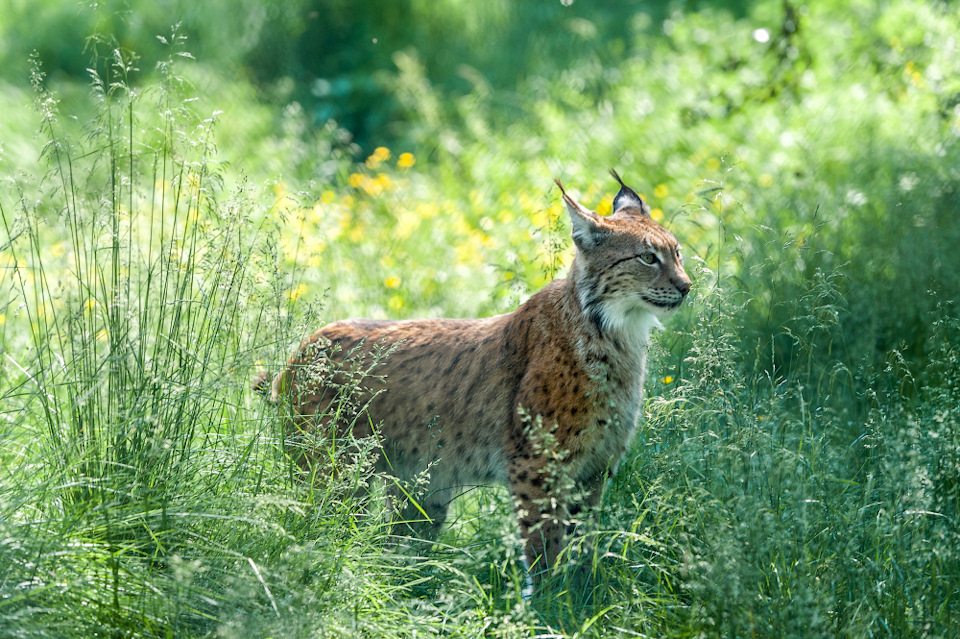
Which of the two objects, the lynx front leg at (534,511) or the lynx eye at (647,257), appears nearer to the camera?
the lynx front leg at (534,511)

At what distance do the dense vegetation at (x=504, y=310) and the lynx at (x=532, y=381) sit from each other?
178mm

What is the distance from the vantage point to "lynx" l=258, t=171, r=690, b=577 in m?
3.58

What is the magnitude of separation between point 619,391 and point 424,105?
516 cm

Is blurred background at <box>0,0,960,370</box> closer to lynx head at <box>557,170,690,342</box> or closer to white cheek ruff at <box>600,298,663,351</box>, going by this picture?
lynx head at <box>557,170,690,342</box>

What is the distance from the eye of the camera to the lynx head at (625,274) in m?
3.62

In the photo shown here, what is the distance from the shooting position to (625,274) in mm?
3668

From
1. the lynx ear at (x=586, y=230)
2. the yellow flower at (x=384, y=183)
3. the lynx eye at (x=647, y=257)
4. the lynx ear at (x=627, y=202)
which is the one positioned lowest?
the lynx eye at (x=647, y=257)

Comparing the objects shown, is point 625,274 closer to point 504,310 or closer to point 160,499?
point 504,310

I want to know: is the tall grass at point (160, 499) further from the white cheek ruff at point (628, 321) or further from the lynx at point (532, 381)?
the white cheek ruff at point (628, 321)

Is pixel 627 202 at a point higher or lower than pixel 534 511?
higher

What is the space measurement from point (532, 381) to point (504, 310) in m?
1.49

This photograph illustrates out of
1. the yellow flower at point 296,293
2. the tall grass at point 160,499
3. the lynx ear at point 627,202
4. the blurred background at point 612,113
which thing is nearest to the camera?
the tall grass at point 160,499

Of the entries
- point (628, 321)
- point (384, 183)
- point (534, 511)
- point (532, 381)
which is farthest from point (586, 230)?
point (384, 183)

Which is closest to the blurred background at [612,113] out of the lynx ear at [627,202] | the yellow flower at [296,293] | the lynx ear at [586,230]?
the lynx ear at [627,202]
